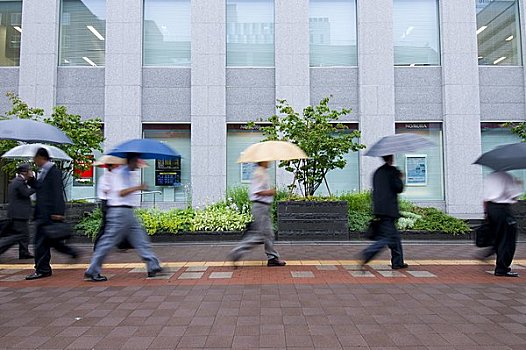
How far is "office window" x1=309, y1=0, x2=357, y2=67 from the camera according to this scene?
1605 cm

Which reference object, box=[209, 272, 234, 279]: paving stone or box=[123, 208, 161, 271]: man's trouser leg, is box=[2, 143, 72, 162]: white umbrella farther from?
box=[209, 272, 234, 279]: paving stone

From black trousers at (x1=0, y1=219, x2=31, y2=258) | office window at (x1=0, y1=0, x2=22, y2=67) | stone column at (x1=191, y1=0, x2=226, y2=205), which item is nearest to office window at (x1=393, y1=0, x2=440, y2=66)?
stone column at (x1=191, y1=0, x2=226, y2=205)

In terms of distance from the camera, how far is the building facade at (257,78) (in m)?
15.3

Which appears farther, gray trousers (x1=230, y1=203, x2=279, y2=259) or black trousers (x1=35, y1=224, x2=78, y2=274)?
gray trousers (x1=230, y1=203, x2=279, y2=259)

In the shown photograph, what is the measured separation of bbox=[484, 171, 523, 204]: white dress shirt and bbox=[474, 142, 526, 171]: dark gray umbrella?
Result: 0.99 feet

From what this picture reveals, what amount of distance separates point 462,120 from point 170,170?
36.4 feet

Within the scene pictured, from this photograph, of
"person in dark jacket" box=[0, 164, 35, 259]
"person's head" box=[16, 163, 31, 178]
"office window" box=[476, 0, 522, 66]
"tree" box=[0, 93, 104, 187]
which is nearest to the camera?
"person in dark jacket" box=[0, 164, 35, 259]

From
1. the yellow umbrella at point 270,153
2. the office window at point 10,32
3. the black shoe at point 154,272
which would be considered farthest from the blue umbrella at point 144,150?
the office window at point 10,32

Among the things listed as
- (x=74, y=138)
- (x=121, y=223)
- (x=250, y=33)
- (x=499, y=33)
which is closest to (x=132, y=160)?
(x=121, y=223)

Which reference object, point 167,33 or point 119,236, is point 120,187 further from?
point 167,33

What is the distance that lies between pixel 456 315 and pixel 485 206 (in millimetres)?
2580

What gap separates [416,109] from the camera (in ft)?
51.3

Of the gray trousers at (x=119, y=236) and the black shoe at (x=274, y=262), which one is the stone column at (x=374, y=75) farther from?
the gray trousers at (x=119, y=236)

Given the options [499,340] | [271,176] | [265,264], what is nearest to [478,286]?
[499,340]
